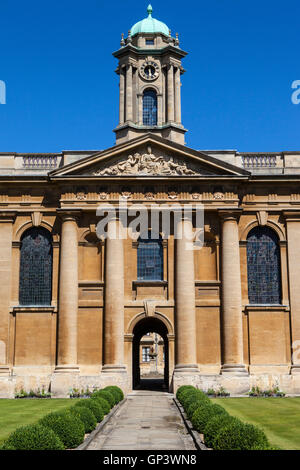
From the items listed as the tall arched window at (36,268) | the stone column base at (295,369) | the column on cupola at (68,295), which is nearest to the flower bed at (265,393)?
the stone column base at (295,369)

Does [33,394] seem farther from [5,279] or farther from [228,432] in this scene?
[228,432]

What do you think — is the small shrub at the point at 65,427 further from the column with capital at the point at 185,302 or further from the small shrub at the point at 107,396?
the column with capital at the point at 185,302

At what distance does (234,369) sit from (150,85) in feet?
67.2

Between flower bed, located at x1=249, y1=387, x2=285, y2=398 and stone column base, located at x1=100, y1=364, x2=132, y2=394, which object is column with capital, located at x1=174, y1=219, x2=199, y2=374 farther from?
flower bed, located at x1=249, y1=387, x2=285, y2=398

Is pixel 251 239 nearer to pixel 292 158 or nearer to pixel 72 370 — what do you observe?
pixel 292 158

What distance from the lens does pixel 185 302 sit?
126 ft

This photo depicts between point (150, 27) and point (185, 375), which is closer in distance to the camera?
point (185, 375)

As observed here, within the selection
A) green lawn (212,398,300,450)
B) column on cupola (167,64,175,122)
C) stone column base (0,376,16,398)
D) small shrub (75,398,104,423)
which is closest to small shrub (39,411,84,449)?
small shrub (75,398,104,423)

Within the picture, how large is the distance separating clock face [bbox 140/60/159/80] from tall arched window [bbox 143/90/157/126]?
1.17m

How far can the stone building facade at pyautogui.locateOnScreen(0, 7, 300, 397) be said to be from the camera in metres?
38.2

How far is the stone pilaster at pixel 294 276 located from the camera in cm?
3884

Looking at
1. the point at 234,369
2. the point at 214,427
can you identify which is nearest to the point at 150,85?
the point at 234,369
